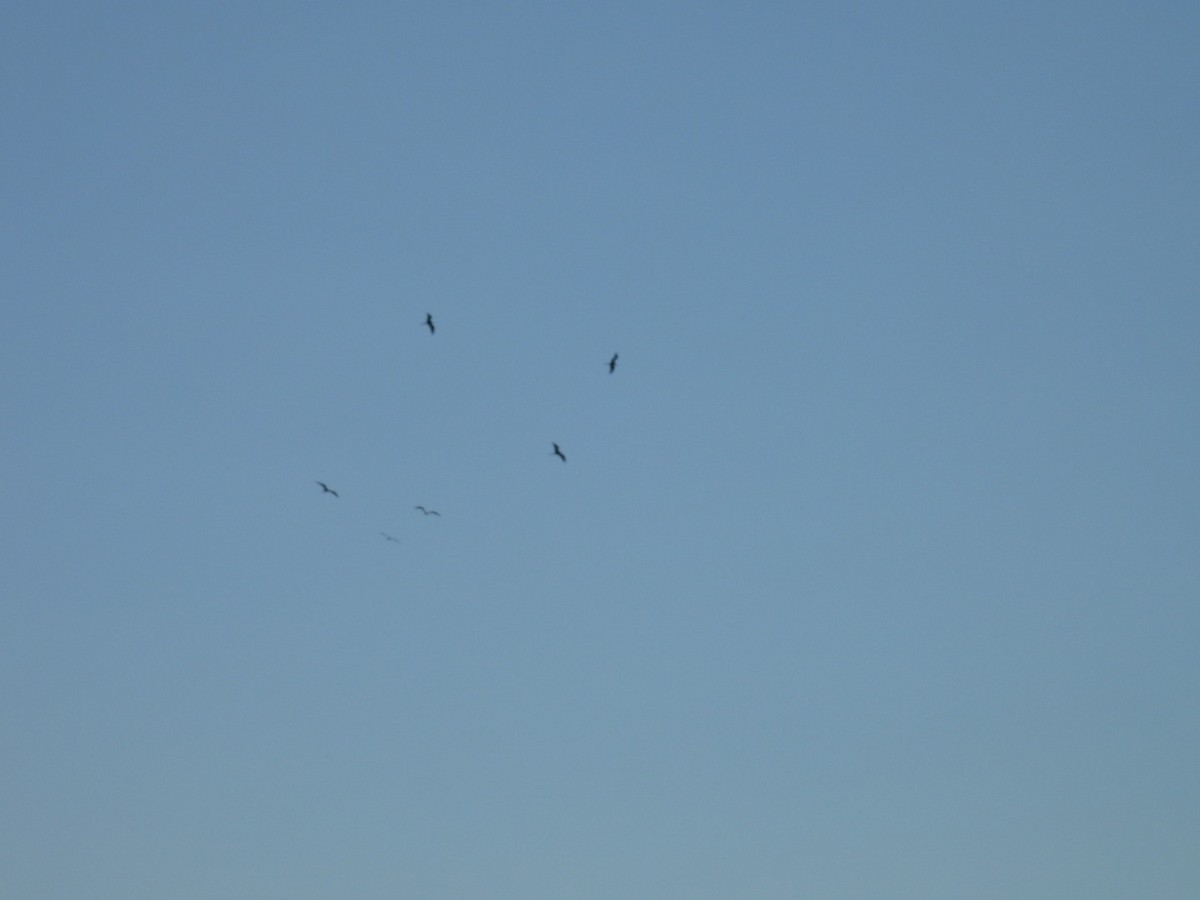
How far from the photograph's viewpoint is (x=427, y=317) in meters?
86.2

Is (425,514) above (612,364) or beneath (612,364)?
beneath

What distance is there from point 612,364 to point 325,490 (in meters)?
46.8

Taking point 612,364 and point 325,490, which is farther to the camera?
point 325,490

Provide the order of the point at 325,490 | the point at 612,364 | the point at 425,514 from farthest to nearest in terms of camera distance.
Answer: the point at 325,490 → the point at 425,514 → the point at 612,364

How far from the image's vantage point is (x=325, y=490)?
10194 centimetres

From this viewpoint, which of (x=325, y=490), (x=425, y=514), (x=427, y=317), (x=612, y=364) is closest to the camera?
(x=612, y=364)

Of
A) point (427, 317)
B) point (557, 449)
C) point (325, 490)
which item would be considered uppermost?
point (427, 317)

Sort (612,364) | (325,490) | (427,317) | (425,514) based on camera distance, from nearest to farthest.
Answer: (612,364)
(427,317)
(425,514)
(325,490)

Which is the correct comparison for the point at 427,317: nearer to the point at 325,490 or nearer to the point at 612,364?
the point at 612,364

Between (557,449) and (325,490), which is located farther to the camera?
(325,490)

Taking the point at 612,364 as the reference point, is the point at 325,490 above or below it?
below

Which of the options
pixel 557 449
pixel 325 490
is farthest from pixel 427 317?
pixel 325 490

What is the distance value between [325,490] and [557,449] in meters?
38.1

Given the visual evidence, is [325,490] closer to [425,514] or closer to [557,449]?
[425,514]
